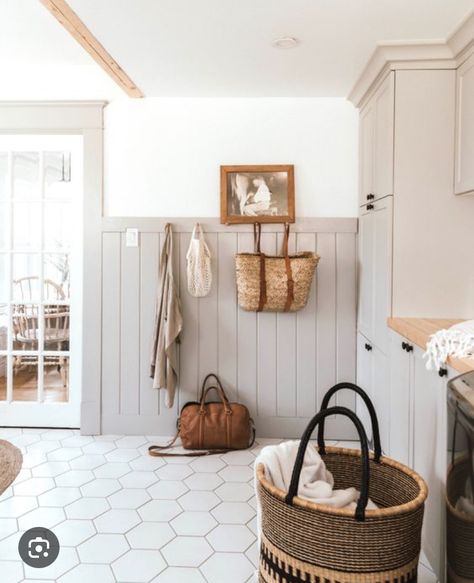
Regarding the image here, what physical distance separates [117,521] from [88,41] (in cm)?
228

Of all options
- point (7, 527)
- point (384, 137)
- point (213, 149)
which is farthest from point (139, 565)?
point (213, 149)

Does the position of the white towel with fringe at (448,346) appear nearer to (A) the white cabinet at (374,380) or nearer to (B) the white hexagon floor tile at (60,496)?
(A) the white cabinet at (374,380)

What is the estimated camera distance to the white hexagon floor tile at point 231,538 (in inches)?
84.3

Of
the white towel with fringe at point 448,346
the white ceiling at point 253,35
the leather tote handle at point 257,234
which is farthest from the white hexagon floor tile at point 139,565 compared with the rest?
the white ceiling at point 253,35

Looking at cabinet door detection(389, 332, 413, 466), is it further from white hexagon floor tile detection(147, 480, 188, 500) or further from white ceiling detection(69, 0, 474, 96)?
white ceiling detection(69, 0, 474, 96)

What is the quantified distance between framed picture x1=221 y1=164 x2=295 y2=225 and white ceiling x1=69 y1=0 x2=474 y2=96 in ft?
1.67

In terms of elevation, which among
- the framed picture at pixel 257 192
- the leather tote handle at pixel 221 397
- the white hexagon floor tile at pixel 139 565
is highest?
the framed picture at pixel 257 192

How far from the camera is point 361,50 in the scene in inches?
104

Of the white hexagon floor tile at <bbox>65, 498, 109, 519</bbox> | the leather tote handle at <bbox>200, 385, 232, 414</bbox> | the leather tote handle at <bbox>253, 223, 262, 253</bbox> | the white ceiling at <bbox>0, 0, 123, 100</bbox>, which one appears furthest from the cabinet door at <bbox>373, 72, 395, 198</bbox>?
the white hexagon floor tile at <bbox>65, 498, 109, 519</bbox>

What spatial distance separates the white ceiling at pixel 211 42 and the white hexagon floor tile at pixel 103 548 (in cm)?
226

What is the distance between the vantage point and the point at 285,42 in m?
2.54

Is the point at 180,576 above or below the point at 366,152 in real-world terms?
below

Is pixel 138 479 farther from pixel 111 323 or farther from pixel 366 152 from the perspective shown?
pixel 366 152

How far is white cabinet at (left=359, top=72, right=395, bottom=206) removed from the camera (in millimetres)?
2617
